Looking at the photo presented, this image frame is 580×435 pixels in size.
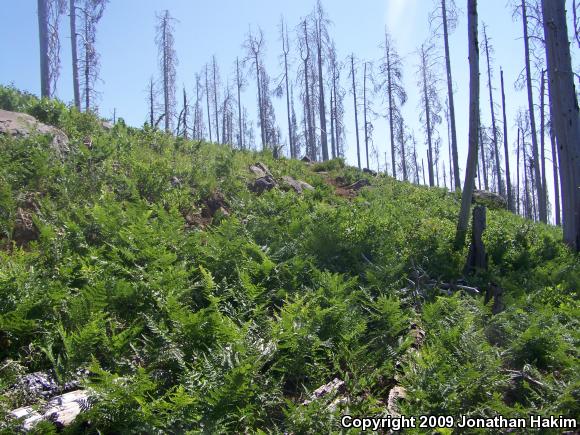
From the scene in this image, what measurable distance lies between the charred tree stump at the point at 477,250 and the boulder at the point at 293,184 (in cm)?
464

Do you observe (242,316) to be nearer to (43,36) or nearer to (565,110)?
(565,110)

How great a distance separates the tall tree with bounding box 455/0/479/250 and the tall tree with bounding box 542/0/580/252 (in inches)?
80.8

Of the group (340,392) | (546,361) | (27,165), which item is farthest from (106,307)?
(546,361)

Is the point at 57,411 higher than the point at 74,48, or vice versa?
the point at 74,48

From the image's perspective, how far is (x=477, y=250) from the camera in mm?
8367

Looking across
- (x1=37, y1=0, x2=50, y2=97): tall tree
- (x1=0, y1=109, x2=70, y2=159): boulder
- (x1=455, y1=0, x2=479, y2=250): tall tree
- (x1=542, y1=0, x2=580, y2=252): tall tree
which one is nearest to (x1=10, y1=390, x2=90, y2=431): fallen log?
(x1=0, y1=109, x2=70, y2=159): boulder

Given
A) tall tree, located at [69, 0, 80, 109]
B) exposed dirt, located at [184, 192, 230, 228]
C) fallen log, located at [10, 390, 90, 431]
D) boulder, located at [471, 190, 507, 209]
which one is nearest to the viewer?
fallen log, located at [10, 390, 90, 431]

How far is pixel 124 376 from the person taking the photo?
3.74 m

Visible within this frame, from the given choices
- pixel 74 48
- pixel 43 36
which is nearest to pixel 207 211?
pixel 43 36

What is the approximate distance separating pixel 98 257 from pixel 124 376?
84.0 inches

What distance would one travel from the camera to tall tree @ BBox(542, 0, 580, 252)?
1021 cm

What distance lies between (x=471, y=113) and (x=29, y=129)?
28.6ft

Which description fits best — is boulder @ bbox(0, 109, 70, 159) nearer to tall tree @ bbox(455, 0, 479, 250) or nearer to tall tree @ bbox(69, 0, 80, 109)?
tall tree @ bbox(455, 0, 479, 250)
